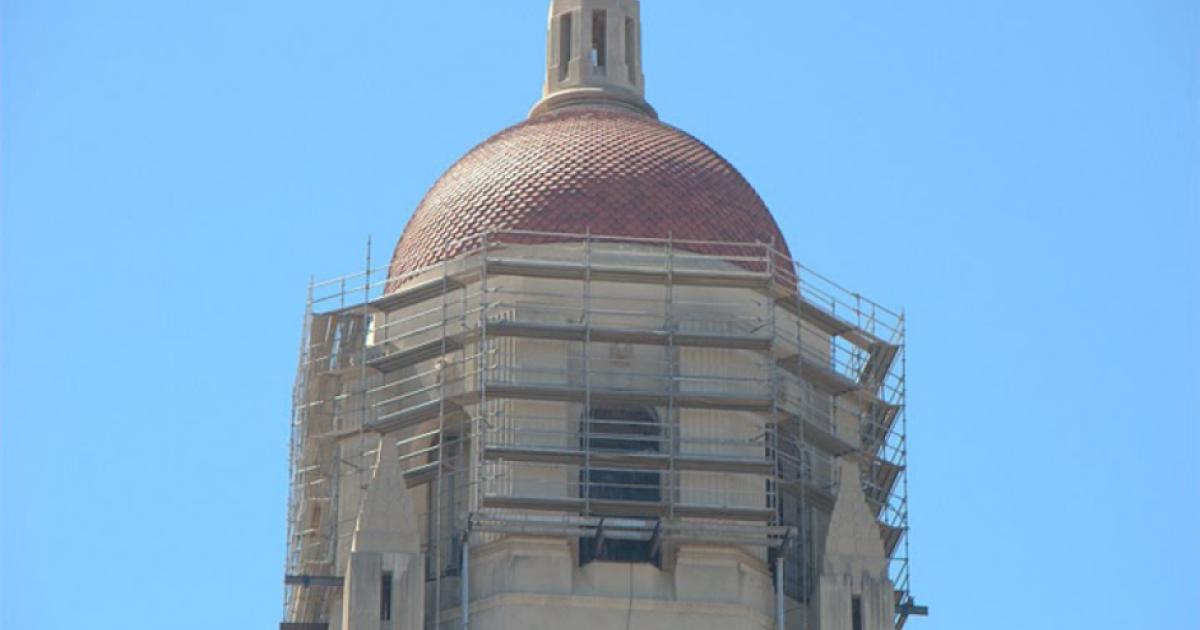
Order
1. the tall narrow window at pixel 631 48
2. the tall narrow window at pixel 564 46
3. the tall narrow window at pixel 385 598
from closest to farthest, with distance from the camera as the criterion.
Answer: the tall narrow window at pixel 385 598 → the tall narrow window at pixel 564 46 → the tall narrow window at pixel 631 48

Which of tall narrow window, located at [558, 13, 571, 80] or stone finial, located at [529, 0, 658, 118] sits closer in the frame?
stone finial, located at [529, 0, 658, 118]

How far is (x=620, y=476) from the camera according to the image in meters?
75.2

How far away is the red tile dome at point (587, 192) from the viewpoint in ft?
253

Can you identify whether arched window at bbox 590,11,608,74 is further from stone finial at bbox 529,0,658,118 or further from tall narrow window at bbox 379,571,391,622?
tall narrow window at bbox 379,571,391,622

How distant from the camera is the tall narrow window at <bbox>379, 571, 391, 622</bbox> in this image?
71875 millimetres

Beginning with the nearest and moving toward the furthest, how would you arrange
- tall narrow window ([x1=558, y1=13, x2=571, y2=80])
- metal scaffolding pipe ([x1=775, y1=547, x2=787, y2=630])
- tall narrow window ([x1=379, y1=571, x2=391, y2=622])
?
tall narrow window ([x1=379, y1=571, x2=391, y2=622])
metal scaffolding pipe ([x1=775, y1=547, x2=787, y2=630])
tall narrow window ([x1=558, y1=13, x2=571, y2=80])

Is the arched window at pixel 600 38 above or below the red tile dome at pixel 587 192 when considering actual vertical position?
above

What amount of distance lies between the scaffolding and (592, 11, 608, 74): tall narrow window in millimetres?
7601

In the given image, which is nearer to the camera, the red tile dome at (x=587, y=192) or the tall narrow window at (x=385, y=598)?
the tall narrow window at (x=385, y=598)

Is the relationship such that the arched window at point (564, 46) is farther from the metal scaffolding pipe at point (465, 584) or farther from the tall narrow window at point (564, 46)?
the metal scaffolding pipe at point (465, 584)

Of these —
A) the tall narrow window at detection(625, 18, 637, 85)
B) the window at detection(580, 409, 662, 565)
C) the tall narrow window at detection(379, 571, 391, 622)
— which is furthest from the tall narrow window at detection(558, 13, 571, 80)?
the tall narrow window at detection(379, 571, 391, 622)

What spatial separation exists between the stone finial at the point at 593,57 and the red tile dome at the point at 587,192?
231 centimetres

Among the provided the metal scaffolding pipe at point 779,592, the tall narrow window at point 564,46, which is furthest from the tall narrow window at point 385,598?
the tall narrow window at point 564,46

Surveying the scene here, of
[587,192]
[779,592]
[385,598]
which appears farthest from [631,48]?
[385,598]
